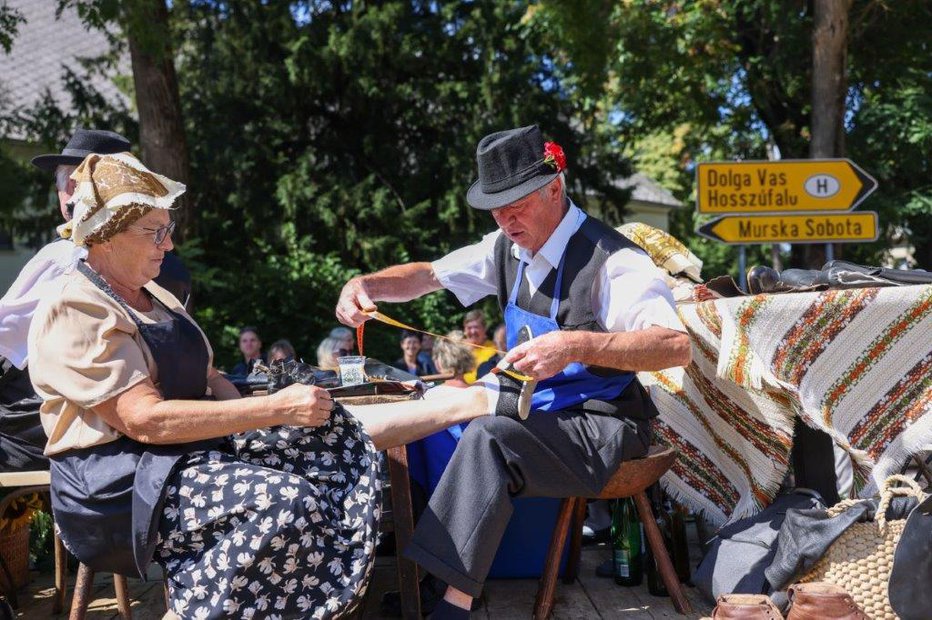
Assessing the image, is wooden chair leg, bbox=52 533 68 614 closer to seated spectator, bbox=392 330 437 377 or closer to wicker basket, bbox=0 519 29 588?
wicker basket, bbox=0 519 29 588

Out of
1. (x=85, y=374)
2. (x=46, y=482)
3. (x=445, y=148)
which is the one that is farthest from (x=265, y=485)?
(x=445, y=148)

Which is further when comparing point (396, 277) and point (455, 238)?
point (455, 238)

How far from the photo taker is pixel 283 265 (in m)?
14.0

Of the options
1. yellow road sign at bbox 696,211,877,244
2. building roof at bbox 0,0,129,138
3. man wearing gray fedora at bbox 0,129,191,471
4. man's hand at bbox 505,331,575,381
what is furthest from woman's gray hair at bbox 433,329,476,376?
building roof at bbox 0,0,129,138

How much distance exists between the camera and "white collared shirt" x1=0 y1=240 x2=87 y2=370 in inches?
140

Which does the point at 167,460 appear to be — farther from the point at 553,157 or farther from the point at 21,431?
the point at 553,157

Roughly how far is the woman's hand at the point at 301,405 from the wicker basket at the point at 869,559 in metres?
1.56

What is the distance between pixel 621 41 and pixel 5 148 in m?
7.55

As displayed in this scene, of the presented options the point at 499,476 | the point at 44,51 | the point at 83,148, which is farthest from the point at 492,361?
the point at 44,51

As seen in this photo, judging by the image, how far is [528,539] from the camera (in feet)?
12.5

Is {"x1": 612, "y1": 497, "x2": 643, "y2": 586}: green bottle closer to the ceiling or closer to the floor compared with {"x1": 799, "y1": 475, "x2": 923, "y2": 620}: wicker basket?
closer to the floor

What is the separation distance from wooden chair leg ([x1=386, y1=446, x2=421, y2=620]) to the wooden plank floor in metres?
0.31

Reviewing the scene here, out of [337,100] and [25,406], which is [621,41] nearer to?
[337,100]

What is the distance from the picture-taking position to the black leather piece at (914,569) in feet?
8.94
